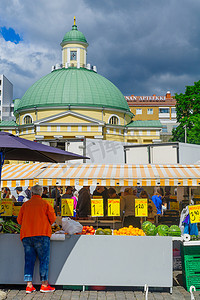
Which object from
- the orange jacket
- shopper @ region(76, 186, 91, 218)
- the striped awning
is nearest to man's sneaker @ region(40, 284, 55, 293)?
the orange jacket

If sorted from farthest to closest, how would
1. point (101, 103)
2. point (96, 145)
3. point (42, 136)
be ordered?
1. point (101, 103)
2. point (42, 136)
3. point (96, 145)

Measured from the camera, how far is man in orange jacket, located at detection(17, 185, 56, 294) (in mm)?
6520

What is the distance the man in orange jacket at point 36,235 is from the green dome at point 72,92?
130 ft

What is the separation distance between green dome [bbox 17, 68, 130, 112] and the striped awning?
117 feet

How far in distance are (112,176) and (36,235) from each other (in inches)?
137

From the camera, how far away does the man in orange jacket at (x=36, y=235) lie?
652 cm

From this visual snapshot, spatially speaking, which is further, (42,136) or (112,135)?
(112,135)

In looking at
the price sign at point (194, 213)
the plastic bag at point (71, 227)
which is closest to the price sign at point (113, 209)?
the plastic bag at point (71, 227)

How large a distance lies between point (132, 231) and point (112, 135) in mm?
41487

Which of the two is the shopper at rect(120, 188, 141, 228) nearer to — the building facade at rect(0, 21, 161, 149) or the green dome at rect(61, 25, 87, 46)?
the building facade at rect(0, 21, 161, 149)

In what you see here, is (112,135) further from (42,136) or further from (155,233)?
(155,233)

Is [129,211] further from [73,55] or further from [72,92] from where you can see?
[73,55]

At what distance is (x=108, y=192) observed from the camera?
1207 centimetres

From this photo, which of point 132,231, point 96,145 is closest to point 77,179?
point 132,231
